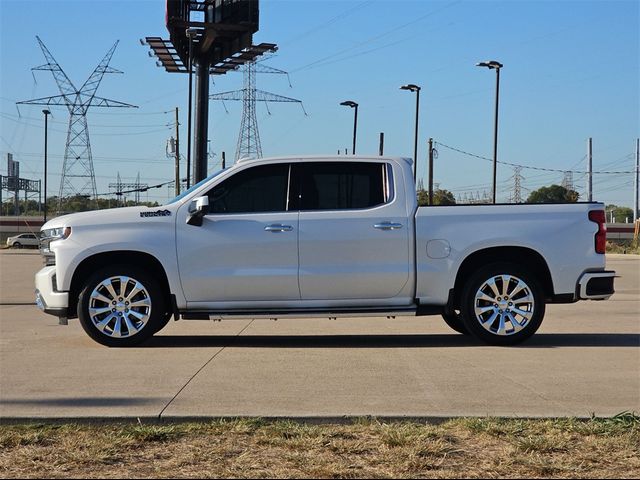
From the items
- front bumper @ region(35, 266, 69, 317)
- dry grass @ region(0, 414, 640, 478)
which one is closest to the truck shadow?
front bumper @ region(35, 266, 69, 317)

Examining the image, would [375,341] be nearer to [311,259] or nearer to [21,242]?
[311,259]

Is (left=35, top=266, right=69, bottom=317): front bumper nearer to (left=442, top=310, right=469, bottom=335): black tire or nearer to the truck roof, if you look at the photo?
the truck roof

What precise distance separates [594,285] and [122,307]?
502cm

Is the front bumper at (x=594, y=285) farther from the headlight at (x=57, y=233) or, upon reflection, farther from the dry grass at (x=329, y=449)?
the headlight at (x=57, y=233)

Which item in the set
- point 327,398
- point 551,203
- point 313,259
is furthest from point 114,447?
point 551,203

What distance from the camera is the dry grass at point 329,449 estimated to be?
462 centimetres

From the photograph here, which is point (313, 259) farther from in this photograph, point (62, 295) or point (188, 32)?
point (188, 32)

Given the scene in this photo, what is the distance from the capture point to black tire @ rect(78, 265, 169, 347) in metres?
9.20

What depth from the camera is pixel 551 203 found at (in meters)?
9.54

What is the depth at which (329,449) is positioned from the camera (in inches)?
198

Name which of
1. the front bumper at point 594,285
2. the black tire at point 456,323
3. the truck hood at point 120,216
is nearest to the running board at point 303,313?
the truck hood at point 120,216

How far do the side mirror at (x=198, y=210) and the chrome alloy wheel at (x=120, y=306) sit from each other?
0.86 meters

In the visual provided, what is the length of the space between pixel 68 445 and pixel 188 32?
105 feet

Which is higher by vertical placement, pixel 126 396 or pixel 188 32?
pixel 188 32
